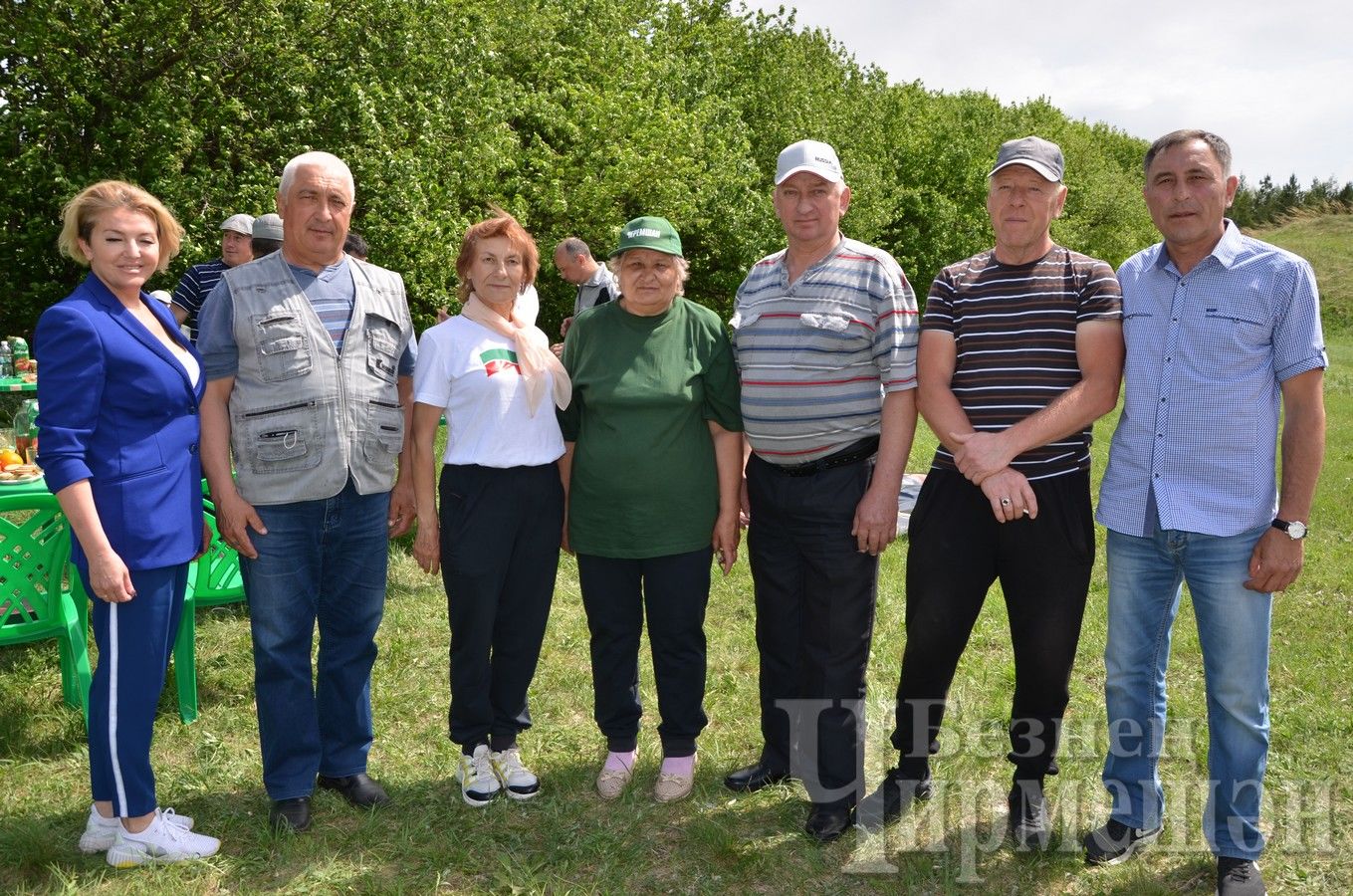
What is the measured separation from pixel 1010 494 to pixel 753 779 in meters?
1.61

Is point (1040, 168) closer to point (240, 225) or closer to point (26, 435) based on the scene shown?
point (26, 435)

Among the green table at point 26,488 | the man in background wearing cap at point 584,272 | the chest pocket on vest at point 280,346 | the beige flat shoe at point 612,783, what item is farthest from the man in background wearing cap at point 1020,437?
the man in background wearing cap at point 584,272

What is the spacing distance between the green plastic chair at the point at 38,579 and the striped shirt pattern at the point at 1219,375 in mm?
4091

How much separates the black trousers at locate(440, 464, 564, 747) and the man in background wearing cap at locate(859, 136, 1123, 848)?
137cm

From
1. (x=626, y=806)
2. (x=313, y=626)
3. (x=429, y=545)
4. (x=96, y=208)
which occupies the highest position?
(x=96, y=208)

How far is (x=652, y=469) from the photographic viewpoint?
352cm

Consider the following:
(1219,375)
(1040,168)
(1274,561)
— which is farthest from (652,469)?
(1274,561)

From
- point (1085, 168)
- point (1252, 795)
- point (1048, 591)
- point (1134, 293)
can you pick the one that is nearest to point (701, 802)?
point (1048, 591)

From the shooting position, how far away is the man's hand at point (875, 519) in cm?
335

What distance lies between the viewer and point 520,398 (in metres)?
3.50

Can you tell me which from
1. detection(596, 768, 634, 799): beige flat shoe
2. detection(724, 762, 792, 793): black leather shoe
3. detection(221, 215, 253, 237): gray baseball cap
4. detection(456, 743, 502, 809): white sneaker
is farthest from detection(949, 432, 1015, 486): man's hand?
detection(221, 215, 253, 237): gray baseball cap

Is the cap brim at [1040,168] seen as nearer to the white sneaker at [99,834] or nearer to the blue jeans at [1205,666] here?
the blue jeans at [1205,666]

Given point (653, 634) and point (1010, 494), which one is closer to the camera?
point (1010, 494)

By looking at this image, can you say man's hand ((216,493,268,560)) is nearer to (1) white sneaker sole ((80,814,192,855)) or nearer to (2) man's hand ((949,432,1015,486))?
(1) white sneaker sole ((80,814,192,855))
